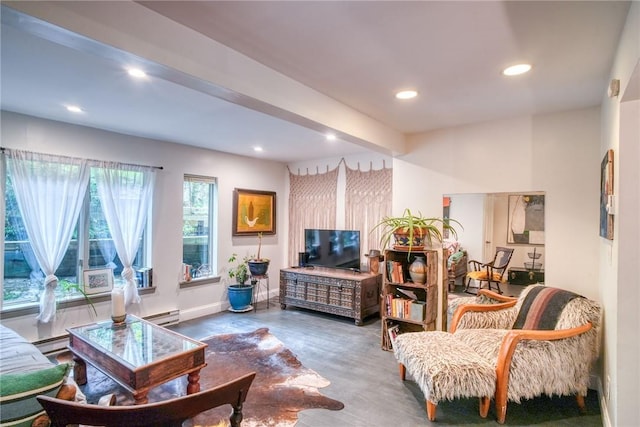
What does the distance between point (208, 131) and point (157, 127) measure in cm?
54

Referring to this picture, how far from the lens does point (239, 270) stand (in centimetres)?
516

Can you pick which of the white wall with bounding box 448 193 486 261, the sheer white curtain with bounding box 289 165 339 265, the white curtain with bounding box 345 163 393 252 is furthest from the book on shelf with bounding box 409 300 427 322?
the sheer white curtain with bounding box 289 165 339 265

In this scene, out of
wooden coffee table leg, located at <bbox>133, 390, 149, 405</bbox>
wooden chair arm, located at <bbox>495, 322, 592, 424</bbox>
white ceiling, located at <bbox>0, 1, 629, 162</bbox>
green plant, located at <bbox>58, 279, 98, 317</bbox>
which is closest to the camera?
white ceiling, located at <bbox>0, 1, 629, 162</bbox>

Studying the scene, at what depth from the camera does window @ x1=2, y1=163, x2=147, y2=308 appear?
11.1 feet

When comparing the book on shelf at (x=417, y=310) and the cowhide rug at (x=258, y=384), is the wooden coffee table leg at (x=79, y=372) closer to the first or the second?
the cowhide rug at (x=258, y=384)

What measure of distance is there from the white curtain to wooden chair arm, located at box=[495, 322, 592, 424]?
2.65 metres

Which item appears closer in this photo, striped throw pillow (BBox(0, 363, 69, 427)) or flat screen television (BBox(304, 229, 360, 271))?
striped throw pillow (BBox(0, 363, 69, 427))

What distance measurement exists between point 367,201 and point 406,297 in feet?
6.14

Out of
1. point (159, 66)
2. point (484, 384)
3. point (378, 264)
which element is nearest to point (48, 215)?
point (159, 66)

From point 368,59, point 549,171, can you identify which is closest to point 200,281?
point 368,59

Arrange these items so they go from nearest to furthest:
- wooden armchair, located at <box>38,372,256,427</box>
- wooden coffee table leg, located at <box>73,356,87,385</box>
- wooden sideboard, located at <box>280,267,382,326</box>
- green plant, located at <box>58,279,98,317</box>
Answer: wooden armchair, located at <box>38,372,256,427</box>, wooden coffee table leg, located at <box>73,356,87,385</box>, green plant, located at <box>58,279,98,317</box>, wooden sideboard, located at <box>280,267,382,326</box>

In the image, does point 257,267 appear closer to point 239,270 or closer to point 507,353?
point 239,270

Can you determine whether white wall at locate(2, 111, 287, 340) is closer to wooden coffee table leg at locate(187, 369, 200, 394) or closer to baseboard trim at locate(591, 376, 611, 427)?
wooden coffee table leg at locate(187, 369, 200, 394)

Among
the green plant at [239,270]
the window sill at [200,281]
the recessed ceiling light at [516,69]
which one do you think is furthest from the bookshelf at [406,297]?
the window sill at [200,281]
